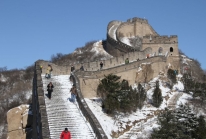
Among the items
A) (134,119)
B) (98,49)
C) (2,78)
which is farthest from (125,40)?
(134,119)

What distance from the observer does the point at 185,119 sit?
1964cm

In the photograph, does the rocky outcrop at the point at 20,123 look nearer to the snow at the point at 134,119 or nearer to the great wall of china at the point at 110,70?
the great wall of china at the point at 110,70

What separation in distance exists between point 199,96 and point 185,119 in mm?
11624

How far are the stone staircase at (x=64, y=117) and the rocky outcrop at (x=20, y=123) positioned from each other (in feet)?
14.3

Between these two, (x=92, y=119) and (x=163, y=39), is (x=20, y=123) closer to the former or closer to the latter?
(x=92, y=119)

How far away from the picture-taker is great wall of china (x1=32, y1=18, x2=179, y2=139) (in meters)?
17.9

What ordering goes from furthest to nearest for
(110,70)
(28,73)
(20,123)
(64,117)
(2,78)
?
(2,78) → (28,73) → (110,70) → (20,123) → (64,117)

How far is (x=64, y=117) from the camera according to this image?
18.0 meters

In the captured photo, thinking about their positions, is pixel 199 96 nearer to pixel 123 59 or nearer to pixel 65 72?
pixel 123 59

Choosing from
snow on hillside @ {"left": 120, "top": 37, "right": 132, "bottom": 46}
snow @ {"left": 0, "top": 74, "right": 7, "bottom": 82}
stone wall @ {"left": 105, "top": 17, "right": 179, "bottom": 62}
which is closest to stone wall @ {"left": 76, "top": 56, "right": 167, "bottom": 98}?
stone wall @ {"left": 105, "top": 17, "right": 179, "bottom": 62}

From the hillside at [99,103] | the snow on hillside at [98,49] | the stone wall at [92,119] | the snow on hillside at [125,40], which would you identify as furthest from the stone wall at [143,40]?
the stone wall at [92,119]

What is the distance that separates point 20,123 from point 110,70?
26.8 ft

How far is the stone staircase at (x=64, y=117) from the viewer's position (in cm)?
1653

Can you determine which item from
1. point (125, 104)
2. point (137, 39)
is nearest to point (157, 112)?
point (125, 104)
